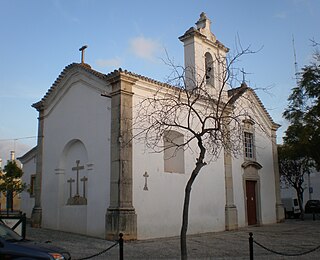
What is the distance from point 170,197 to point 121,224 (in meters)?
Result: 2.89

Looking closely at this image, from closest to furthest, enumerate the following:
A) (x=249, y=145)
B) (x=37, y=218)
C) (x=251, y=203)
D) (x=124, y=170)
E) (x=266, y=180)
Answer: (x=124, y=170) < (x=37, y=218) < (x=251, y=203) < (x=249, y=145) < (x=266, y=180)

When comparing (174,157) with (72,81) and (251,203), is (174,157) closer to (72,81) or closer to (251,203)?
(72,81)

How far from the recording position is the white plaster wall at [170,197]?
13.8m

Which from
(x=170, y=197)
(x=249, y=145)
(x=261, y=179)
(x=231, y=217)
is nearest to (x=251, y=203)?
(x=261, y=179)

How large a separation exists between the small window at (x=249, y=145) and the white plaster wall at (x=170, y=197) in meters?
3.27

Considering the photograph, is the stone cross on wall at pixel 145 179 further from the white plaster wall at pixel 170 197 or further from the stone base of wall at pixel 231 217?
the stone base of wall at pixel 231 217

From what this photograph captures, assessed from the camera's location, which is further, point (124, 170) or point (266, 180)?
point (266, 180)

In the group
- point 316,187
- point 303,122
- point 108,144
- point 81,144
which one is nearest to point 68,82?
point 81,144

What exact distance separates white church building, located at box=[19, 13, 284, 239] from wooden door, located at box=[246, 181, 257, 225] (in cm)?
5

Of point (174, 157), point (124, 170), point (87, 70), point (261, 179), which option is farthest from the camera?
point (261, 179)

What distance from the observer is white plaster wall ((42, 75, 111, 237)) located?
46.1 feet

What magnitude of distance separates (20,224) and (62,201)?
6933 mm

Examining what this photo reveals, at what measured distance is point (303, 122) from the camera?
1812 cm

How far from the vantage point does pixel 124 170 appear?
13242mm
